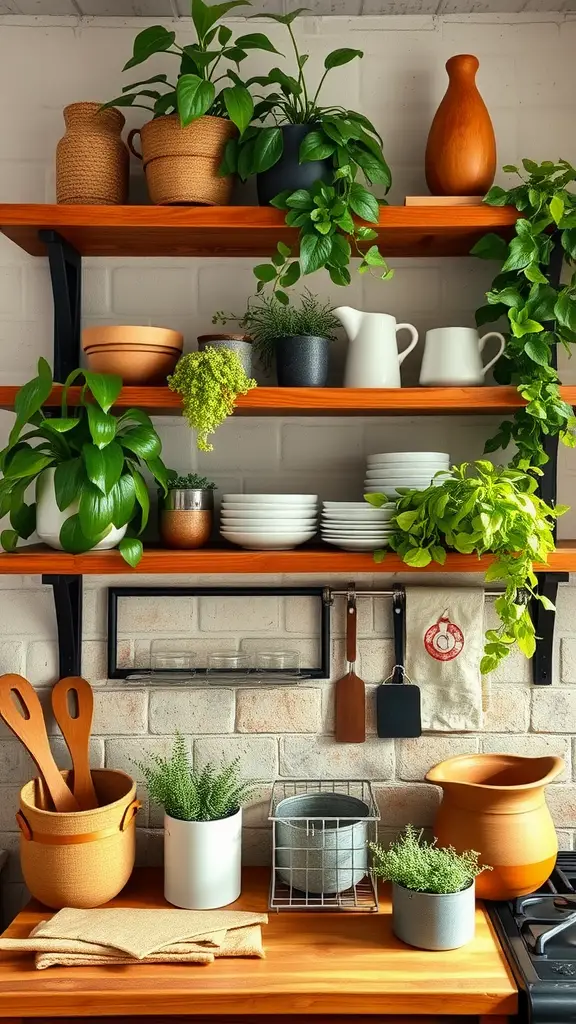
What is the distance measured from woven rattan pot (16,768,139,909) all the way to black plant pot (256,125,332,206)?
1.14 metres

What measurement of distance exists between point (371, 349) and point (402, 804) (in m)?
0.90

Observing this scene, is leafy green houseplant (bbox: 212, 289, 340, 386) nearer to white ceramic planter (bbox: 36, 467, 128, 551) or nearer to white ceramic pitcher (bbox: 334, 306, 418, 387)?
white ceramic pitcher (bbox: 334, 306, 418, 387)

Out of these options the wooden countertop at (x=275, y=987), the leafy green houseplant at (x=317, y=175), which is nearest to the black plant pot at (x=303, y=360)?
the leafy green houseplant at (x=317, y=175)

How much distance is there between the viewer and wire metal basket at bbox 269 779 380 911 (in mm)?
1516

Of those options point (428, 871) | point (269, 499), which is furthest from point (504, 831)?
point (269, 499)

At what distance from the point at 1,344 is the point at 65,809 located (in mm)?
917

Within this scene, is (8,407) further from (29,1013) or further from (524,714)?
(524,714)

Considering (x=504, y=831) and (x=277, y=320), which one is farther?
(x=277, y=320)

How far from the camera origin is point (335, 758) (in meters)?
1.74

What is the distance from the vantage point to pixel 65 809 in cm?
159

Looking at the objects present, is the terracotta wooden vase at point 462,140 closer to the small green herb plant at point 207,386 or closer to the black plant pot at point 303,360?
the black plant pot at point 303,360

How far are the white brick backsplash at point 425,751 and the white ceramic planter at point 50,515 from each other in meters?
0.72

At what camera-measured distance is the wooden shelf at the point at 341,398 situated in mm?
1479

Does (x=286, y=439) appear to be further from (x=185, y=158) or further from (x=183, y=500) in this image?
(x=185, y=158)
